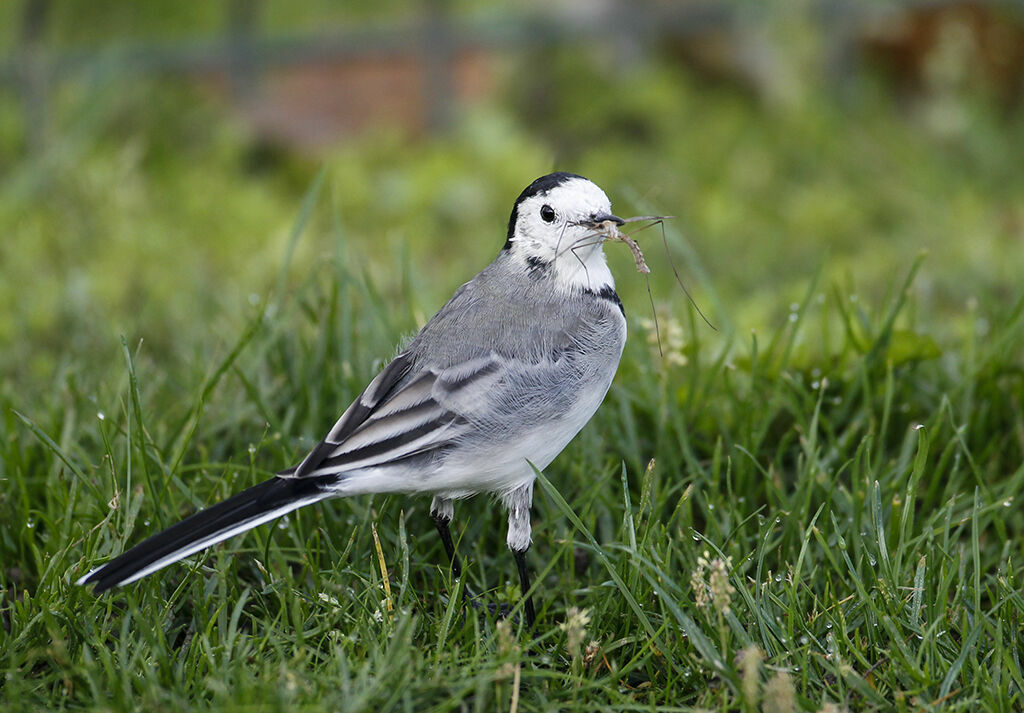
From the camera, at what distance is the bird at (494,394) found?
234cm

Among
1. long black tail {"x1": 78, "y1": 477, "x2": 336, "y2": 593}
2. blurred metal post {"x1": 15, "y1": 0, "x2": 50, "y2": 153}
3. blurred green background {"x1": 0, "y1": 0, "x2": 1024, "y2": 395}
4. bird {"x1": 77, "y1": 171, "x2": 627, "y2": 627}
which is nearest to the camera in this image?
long black tail {"x1": 78, "y1": 477, "x2": 336, "y2": 593}

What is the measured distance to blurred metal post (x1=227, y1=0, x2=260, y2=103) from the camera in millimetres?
7164

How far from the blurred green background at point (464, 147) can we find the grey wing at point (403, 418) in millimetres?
1488

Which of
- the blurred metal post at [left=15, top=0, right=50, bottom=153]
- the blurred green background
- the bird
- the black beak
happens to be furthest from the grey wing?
the blurred metal post at [left=15, top=0, right=50, bottom=153]

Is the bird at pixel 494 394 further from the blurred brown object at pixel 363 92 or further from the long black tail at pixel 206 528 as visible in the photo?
the blurred brown object at pixel 363 92

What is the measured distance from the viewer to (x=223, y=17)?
7.25 m

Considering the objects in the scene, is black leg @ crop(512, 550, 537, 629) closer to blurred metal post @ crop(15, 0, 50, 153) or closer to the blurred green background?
the blurred green background

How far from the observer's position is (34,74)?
588cm

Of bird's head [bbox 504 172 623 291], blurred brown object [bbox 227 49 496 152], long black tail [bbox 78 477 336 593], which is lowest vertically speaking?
long black tail [bbox 78 477 336 593]

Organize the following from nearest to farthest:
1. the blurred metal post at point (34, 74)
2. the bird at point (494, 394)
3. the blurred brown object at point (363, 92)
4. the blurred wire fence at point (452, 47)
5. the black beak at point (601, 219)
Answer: the bird at point (494, 394), the black beak at point (601, 219), the blurred metal post at point (34, 74), the blurred wire fence at point (452, 47), the blurred brown object at point (363, 92)

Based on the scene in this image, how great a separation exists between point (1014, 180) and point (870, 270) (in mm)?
Result: 2452

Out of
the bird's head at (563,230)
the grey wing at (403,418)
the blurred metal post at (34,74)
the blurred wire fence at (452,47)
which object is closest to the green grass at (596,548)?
the grey wing at (403,418)

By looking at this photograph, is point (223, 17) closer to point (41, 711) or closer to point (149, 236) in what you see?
point (149, 236)

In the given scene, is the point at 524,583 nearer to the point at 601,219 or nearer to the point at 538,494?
the point at 538,494
